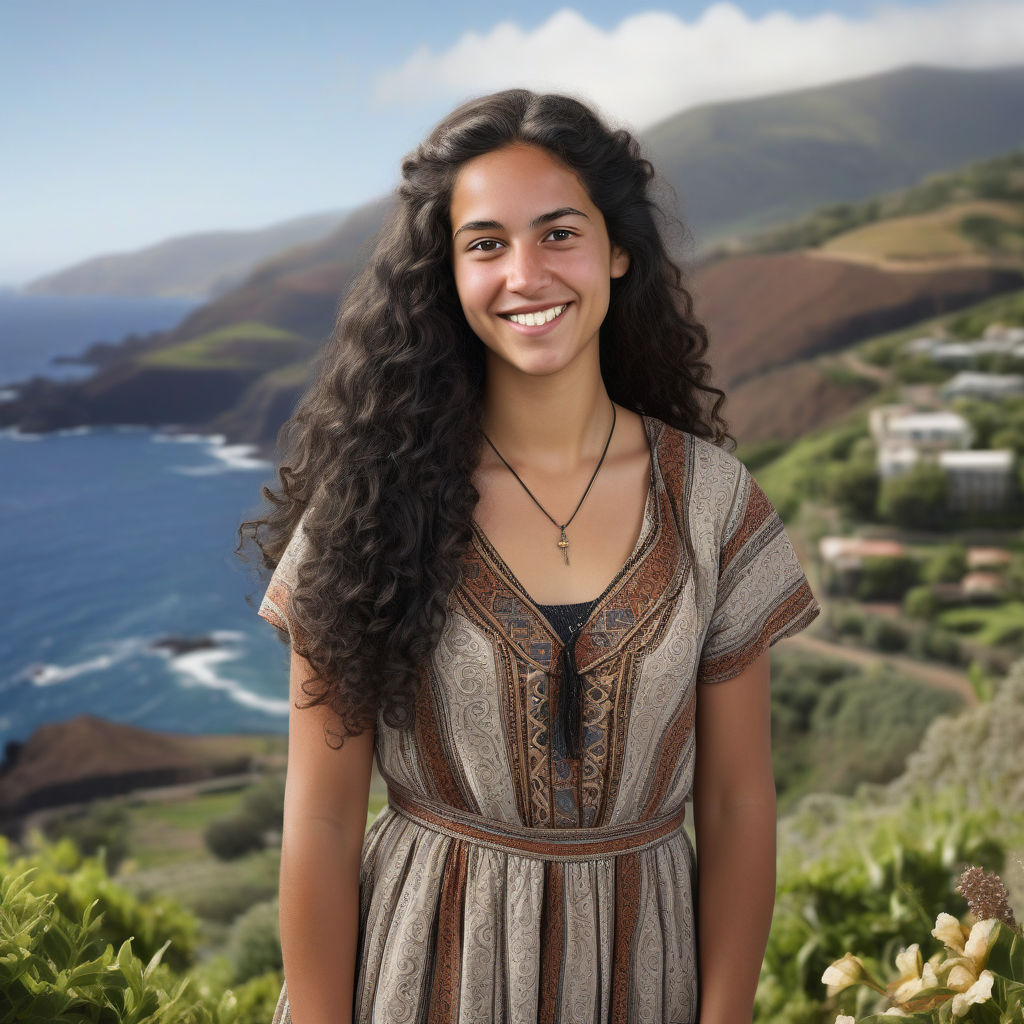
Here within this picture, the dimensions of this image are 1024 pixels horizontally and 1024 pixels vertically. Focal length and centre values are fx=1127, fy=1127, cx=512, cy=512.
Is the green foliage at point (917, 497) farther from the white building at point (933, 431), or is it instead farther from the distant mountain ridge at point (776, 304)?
the distant mountain ridge at point (776, 304)

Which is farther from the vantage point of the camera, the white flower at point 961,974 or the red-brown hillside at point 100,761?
the red-brown hillside at point 100,761

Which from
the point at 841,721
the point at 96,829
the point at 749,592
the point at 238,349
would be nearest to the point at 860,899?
the point at 749,592

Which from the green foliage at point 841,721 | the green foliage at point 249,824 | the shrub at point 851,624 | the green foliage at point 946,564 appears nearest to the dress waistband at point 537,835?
the green foliage at point 249,824

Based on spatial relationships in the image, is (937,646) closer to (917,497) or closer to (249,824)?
(917,497)

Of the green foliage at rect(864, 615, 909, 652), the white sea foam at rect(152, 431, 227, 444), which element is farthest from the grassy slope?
the green foliage at rect(864, 615, 909, 652)

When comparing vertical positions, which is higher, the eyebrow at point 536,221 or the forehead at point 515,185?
the forehead at point 515,185

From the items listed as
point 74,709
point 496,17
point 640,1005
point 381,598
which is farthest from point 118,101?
point 640,1005

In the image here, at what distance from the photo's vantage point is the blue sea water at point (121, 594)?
4.01 metres

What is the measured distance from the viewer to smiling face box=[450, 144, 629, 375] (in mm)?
1198

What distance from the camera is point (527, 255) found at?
1.19m

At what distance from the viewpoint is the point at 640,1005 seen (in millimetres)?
1248

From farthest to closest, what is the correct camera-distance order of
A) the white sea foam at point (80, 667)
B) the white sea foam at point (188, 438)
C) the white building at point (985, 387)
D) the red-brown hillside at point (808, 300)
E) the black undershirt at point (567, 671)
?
the red-brown hillside at point (808, 300)
the white building at point (985, 387)
the white sea foam at point (188, 438)
the white sea foam at point (80, 667)
the black undershirt at point (567, 671)

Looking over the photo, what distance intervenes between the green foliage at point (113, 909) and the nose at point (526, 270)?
1.12 meters

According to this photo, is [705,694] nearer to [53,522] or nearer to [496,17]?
[53,522]
